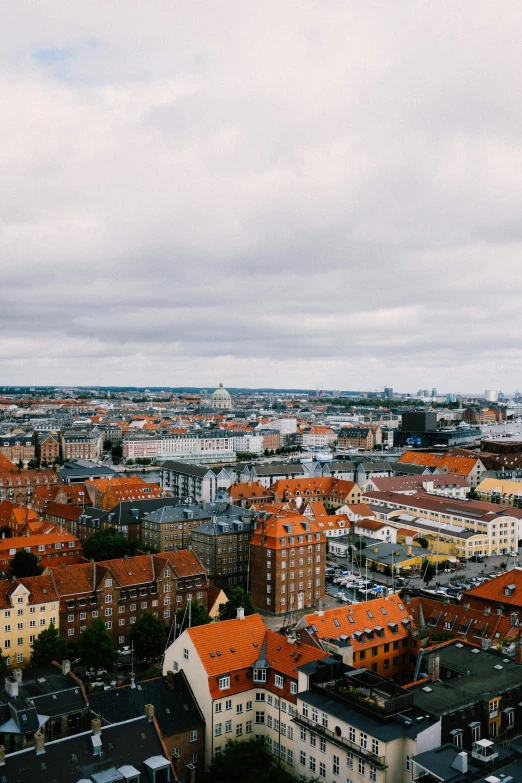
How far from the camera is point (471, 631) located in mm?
41375

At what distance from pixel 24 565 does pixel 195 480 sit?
5310 cm

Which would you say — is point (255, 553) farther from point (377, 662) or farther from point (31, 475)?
point (31, 475)

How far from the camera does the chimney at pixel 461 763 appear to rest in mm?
23766

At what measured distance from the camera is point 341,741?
27562 mm

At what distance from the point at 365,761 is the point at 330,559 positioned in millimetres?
51495

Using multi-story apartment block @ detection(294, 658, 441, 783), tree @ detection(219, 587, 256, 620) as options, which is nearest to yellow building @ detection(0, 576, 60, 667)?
tree @ detection(219, 587, 256, 620)

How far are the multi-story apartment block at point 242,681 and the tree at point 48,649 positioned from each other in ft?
34.8

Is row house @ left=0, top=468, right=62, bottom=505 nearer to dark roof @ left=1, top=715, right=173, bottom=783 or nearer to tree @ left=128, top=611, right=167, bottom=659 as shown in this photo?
tree @ left=128, top=611, right=167, bottom=659

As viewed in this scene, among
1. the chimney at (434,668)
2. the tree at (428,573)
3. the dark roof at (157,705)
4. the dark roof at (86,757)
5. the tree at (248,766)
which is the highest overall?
the chimney at (434,668)

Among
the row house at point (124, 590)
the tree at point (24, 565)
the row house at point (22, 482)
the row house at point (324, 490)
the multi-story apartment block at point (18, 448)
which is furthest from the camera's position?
the multi-story apartment block at point (18, 448)

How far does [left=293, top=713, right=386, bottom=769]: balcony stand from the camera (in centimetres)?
2587

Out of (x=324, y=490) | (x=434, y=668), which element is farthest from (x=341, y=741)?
(x=324, y=490)

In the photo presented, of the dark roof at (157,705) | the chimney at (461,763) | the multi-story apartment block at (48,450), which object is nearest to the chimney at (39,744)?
the dark roof at (157,705)

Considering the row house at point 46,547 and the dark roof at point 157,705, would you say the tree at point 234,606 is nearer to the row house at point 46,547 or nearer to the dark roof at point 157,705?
the dark roof at point 157,705
